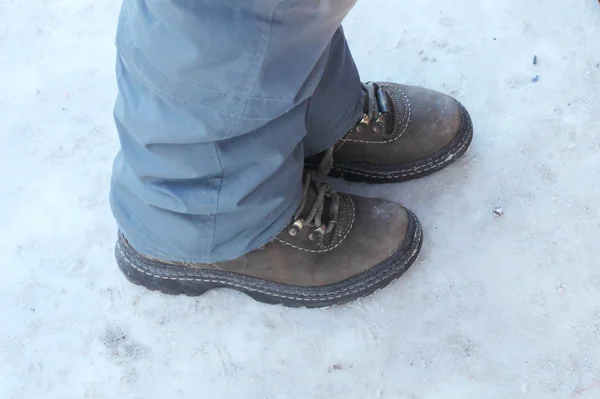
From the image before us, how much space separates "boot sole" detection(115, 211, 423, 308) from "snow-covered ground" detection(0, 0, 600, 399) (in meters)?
0.03

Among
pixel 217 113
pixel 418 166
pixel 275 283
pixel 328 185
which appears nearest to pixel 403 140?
pixel 418 166

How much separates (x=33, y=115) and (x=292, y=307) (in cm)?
67

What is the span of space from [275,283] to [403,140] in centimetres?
33

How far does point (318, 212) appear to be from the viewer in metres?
0.96

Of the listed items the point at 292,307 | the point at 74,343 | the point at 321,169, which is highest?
the point at 321,169

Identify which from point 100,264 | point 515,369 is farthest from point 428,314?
point 100,264

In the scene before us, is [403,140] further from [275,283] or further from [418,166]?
[275,283]

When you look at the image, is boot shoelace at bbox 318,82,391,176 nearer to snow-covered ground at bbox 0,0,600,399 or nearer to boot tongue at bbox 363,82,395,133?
boot tongue at bbox 363,82,395,133

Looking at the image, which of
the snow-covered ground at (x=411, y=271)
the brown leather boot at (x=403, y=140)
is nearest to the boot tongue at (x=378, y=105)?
the brown leather boot at (x=403, y=140)

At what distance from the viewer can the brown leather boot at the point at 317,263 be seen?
96 cm

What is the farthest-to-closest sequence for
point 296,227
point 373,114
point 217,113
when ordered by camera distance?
point 373,114, point 296,227, point 217,113

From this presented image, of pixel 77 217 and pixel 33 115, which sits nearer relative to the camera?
pixel 77 217

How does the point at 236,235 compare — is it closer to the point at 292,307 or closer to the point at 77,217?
the point at 292,307

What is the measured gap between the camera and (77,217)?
1.13 m
